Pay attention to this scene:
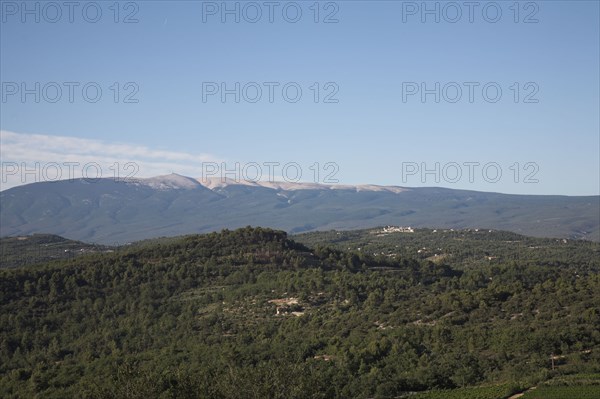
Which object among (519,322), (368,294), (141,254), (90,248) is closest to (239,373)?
(519,322)

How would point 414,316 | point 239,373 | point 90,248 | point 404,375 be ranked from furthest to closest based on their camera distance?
point 90,248, point 414,316, point 404,375, point 239,373

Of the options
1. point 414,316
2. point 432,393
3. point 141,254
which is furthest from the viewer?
point 141,254

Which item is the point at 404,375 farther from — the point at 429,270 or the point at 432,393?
the point at 429,270

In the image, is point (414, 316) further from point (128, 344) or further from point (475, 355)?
point (128, 344)

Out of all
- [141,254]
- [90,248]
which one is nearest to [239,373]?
[141,254]

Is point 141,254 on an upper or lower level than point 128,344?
upper

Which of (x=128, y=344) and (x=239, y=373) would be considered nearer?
(x=239, y=373)
